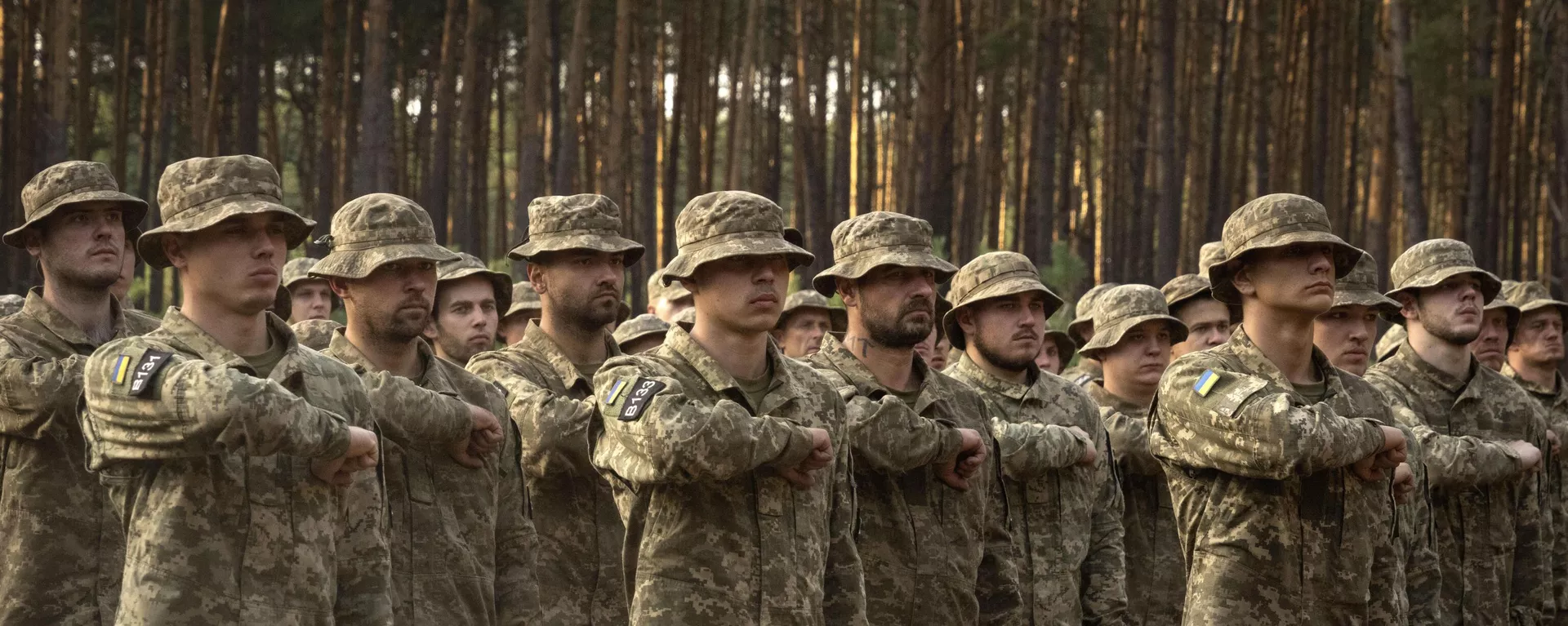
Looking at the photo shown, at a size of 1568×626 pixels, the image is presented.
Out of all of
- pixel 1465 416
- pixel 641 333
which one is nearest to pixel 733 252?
pixel 1465 416

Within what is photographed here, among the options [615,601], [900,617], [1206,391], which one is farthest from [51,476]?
[1206,391]

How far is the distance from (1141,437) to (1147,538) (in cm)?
58

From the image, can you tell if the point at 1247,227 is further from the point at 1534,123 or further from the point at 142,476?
the point at 1534,123

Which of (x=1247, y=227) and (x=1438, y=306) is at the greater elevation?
(x=1247, y=227)

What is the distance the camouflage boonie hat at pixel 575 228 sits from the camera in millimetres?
7957

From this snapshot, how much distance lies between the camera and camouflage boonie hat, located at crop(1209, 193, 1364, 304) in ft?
20.8

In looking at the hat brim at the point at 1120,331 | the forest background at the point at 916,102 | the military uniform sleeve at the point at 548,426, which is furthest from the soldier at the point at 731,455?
the forest background at the point at 916,102

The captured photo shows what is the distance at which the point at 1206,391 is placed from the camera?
20.1 ft

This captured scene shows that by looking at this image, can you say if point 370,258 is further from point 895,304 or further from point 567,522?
point 895,304

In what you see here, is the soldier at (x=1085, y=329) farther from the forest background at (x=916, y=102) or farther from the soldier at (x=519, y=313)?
the forest background at (x=916, y=102)

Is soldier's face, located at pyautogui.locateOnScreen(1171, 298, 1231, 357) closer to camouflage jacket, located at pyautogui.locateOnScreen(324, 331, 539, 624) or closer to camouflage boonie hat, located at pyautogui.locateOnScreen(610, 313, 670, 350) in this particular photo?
camouflage boonie hat, located at pyautogui.locateOnScreen(610, 313, 670, 350)

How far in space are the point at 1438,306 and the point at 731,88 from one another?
19948 millimetres

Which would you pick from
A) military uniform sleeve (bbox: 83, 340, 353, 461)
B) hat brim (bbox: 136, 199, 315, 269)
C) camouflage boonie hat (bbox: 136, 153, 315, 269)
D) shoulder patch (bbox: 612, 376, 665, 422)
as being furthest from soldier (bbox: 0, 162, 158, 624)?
shoulder patch (bbox: 612, 376, 665, 422)

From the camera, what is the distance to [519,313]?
34.7 feet
